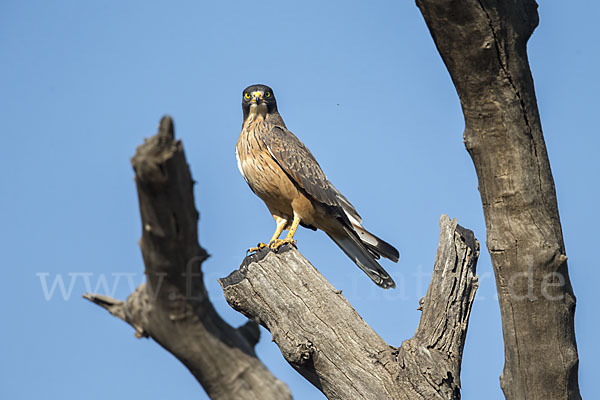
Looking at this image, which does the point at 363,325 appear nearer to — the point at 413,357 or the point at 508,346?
the point at 413,357

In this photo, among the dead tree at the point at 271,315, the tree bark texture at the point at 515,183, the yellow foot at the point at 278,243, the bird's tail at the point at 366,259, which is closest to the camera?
the dead tree at the point at 271,315

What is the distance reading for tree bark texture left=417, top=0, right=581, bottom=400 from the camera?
10.2 feet

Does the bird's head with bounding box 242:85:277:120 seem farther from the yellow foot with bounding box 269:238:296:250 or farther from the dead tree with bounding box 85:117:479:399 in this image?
the dead tree with bounding box 85:117:479:399

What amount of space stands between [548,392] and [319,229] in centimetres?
374

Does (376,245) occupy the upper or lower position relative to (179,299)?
upper

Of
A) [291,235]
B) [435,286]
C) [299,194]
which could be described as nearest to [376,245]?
[291,235]

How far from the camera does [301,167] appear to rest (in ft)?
21.7

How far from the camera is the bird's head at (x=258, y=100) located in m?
7.13

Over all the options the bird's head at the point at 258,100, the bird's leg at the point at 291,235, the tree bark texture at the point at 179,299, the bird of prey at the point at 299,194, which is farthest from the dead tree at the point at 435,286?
the bird's head at the point at 258,100

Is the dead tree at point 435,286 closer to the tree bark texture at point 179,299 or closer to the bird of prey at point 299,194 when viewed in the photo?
the tree bark texture at point 179,299

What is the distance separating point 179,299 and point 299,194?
3932 millimetres

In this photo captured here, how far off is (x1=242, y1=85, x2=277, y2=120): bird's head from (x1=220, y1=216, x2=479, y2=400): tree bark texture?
113 inches

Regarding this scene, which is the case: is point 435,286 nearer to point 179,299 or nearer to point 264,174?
point 179,299

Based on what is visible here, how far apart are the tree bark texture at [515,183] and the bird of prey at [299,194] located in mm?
2811
